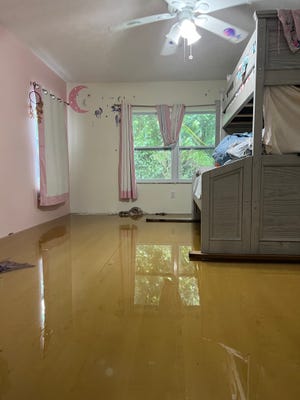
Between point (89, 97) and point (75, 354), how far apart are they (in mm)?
4597

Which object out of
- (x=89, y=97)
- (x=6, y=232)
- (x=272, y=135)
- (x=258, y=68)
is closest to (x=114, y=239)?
(x=6, y=232)

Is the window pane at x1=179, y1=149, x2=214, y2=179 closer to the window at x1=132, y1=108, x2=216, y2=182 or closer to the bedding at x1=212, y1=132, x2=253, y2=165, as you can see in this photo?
the window at x1=132, y1=108, x2=216, y2=182

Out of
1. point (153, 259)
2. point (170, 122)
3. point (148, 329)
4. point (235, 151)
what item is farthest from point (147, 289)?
point (170, 122)

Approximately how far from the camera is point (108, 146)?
5.01 metres

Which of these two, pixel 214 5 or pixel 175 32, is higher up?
pixel 214 5

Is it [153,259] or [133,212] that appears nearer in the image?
[153,259]

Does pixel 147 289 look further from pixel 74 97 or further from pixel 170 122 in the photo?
pixel 74 97

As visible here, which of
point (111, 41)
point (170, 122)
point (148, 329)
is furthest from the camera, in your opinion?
point (170, 122)

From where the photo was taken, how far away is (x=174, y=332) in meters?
1.26

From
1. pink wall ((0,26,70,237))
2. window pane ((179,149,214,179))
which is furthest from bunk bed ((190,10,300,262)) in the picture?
window pane ((179,149,214,179))

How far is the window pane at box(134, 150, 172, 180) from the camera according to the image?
499 cm

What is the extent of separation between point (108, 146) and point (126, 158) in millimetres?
425

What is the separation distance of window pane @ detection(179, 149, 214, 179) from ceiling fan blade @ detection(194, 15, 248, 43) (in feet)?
6.20

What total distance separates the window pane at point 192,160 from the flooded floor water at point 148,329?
2724 millimetres
